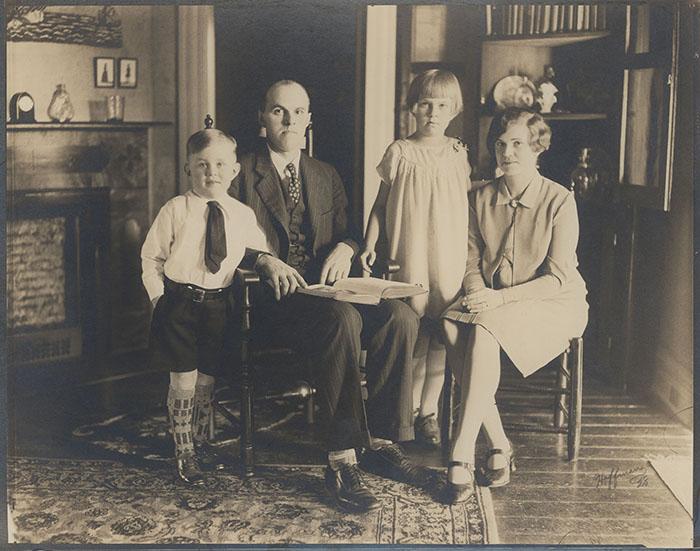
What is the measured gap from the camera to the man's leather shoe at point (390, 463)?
3.30 meters

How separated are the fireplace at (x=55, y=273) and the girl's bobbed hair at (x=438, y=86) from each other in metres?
1.23

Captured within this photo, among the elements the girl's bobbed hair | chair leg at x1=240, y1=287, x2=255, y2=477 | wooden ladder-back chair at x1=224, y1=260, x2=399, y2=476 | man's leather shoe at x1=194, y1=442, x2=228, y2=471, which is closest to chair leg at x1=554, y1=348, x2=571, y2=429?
wooden ladder-back chair at x1=224, y1=260, x2=399, y2=476

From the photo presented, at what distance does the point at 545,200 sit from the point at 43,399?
6.58 feet

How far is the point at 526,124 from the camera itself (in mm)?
3242

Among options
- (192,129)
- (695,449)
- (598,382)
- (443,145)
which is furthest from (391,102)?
(695,449)

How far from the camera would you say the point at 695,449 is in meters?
3.34

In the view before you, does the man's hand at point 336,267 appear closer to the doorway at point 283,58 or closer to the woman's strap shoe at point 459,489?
the doorway at point 283,58

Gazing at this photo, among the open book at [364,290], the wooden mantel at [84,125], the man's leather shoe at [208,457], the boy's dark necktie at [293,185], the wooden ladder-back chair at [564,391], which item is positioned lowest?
the man's leather shoe at [208,457]

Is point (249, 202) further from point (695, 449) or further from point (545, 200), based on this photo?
point (695, 449)

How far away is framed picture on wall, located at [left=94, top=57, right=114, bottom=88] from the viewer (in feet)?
10.8

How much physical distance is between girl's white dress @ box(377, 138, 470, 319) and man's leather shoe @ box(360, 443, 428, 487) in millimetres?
516

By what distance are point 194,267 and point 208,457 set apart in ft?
2.32

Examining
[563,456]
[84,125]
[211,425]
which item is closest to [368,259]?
[211,425]
